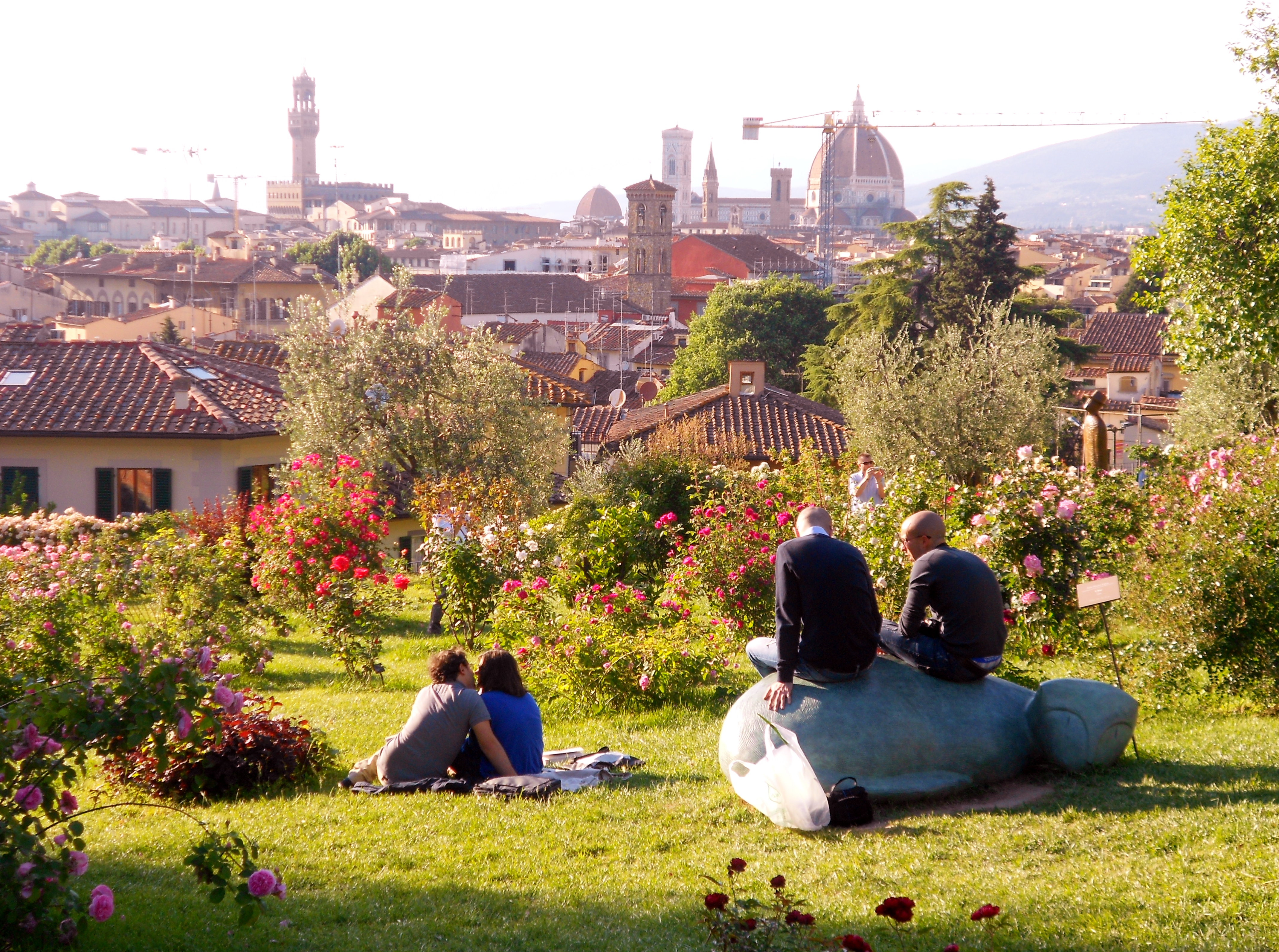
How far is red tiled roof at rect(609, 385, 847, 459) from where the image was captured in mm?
32406

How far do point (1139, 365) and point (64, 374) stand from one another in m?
44.8

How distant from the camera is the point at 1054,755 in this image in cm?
648

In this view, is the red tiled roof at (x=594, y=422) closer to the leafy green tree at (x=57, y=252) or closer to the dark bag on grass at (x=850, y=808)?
the dark bag on grass at (x=850, y=808)

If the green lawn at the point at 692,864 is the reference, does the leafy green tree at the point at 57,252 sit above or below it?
above

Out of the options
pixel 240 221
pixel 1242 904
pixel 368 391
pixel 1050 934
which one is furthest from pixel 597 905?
pixel 240 221

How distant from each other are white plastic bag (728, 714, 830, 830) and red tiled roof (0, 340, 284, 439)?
16.9 metres

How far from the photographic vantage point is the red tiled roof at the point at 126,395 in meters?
24.2

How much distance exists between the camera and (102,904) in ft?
13.0

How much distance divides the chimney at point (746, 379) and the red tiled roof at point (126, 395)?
1365 centimetres

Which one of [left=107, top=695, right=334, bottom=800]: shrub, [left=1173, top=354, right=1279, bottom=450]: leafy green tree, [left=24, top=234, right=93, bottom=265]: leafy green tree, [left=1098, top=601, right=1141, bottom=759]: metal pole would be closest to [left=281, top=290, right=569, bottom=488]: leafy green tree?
[left=1098, top=601, right=1141, bottom=759]: metal pole

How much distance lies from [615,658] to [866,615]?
3.39m

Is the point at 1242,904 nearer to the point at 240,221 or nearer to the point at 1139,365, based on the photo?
the point at 1139,365

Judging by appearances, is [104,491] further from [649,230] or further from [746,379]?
[649,230]

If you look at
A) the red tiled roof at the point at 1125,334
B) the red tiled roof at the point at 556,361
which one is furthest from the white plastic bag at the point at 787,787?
the red tiled roof at the point at 1125,334
